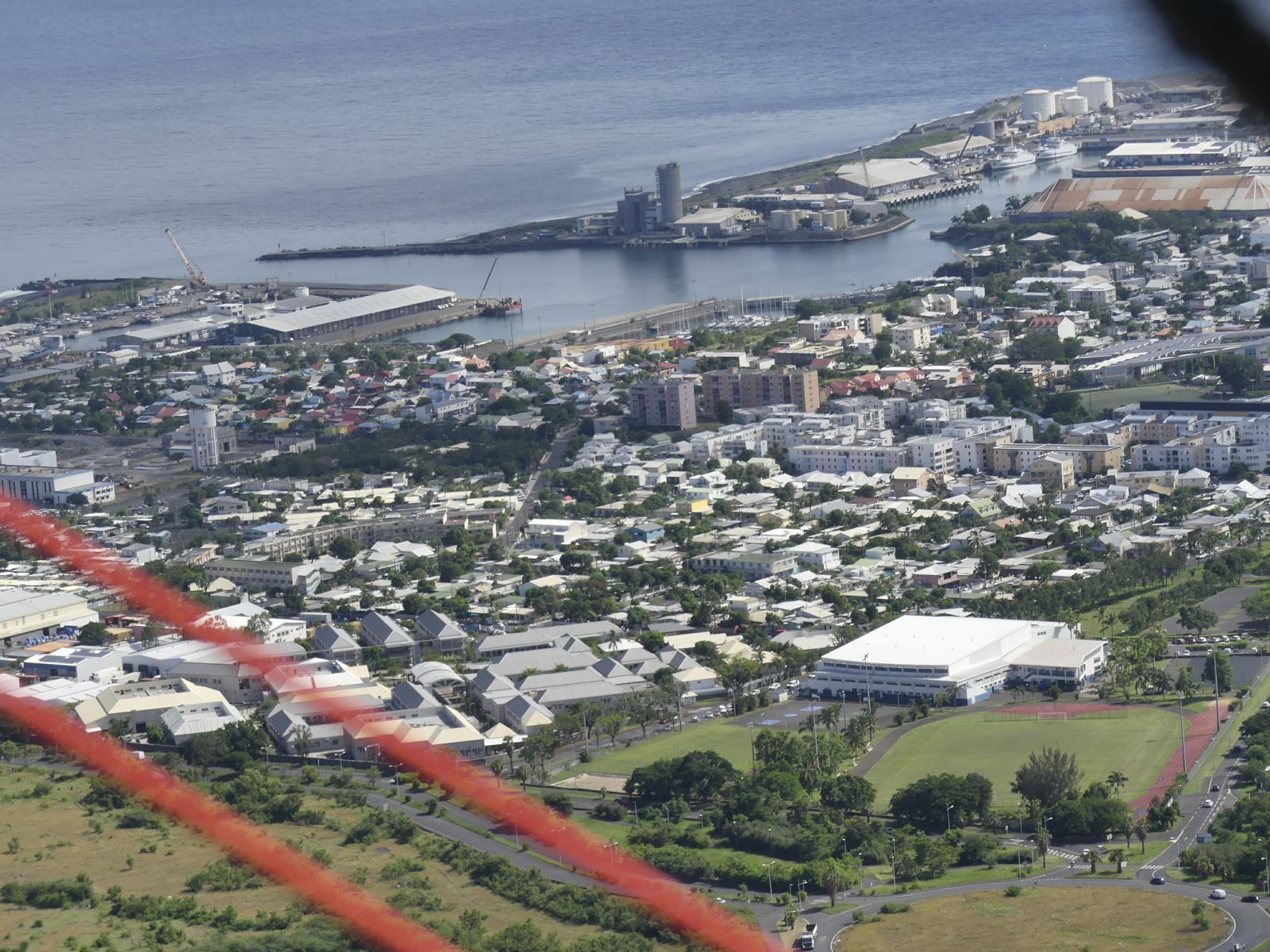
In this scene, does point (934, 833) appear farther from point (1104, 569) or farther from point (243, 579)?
point (243, 579)

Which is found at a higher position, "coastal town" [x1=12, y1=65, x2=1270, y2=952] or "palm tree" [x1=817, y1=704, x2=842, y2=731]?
"coastal town" [x1=12, y1=65, x2=1270, y2=952]

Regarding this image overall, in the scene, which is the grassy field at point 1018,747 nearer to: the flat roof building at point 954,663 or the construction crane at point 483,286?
the flat roof building at point 954,663

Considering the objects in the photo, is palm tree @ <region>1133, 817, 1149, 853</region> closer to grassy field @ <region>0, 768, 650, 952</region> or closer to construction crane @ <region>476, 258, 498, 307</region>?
grassy field @ <region>0, 768, 650, 952</region>

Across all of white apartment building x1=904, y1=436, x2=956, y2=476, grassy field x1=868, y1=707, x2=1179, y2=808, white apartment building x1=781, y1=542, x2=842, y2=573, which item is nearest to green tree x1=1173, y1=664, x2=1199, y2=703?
grassy field x1=868, y1=707, x2=1179, y2=808

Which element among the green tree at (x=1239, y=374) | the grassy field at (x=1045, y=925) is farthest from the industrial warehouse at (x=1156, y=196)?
the grassy field at (x=1045, y=925)

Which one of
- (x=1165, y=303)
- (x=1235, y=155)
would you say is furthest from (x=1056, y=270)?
(x=1235, y=155)

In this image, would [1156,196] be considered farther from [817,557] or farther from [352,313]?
[817,557]
